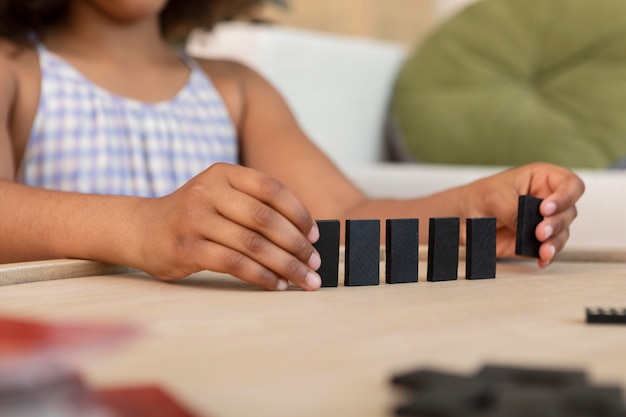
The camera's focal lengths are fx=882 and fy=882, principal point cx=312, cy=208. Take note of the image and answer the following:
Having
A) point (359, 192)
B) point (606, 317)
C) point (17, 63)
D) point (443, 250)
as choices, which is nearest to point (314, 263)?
point (443, 250)

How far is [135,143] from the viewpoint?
4.34ft

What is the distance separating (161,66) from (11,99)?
280 mm

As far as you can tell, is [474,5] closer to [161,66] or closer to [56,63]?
[161,66]

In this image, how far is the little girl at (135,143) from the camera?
82cm

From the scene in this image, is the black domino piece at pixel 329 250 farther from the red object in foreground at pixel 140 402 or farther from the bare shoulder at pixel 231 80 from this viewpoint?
the bare shoulder at pixel 231 80

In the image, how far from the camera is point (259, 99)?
1470 mm

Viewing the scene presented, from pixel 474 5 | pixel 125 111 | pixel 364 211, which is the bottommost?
pixel 364 211

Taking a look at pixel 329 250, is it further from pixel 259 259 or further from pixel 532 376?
pixel 532 376

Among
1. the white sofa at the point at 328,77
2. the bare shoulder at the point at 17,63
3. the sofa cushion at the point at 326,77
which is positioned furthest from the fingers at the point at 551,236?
the sofa cushion at the point at 326,77

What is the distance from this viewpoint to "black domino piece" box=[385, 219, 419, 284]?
0.69 m

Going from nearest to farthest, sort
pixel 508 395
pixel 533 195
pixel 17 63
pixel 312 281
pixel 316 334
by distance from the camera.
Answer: pixel 508 395, pixel 316 334, pixel 312 281, pixel 533 195, pixel 17 63

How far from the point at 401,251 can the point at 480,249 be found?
0.08 meters

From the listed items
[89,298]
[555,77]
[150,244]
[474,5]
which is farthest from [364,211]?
[474,5]

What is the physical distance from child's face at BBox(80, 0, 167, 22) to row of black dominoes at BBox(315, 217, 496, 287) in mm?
755
